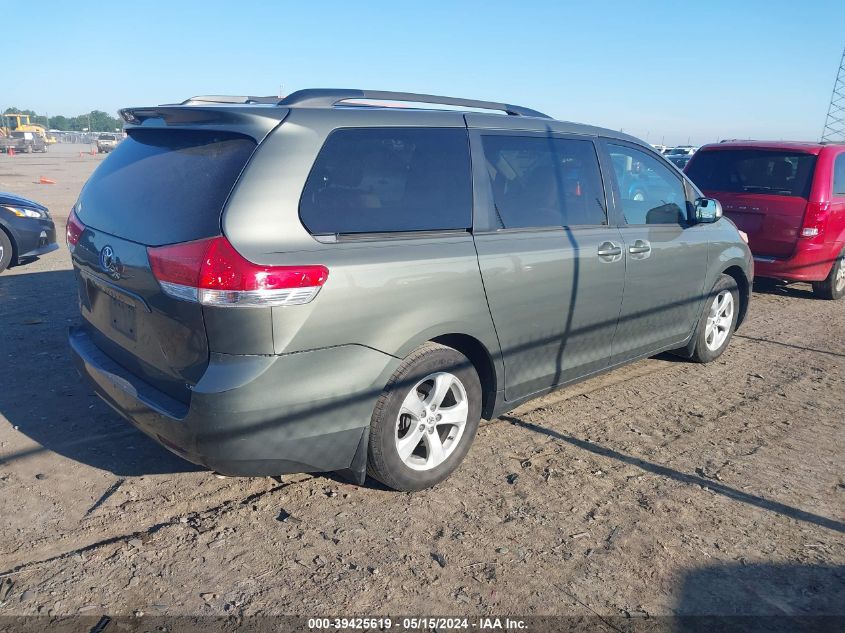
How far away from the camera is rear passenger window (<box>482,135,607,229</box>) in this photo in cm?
395

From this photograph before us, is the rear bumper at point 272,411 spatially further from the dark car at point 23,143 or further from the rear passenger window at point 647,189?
the dark car at point 23,143

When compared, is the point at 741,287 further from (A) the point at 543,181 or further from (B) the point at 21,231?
(B) the point at 21,231

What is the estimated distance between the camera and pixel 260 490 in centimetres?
366

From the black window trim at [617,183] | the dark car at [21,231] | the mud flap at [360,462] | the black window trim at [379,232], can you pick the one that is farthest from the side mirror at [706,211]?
the dark car at [21,231]

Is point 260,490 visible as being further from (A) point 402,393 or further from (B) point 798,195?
(B) point 798,195

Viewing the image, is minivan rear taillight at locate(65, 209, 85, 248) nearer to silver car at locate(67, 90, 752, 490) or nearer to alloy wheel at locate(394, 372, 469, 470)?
silver car at locate(67, 90, 752, 490)

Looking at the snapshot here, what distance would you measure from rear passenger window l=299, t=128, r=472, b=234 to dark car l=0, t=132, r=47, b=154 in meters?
55.3

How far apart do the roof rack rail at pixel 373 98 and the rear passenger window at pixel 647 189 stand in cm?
69

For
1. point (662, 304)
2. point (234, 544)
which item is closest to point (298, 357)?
point (234, 544)

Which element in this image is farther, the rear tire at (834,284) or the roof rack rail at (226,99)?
the rear tire at (834,284)

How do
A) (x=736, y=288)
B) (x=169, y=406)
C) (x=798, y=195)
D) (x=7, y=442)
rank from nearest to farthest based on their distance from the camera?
(x=169, y=406), (x=7, y=442), (x=736, y=288), (x=798, y=195)

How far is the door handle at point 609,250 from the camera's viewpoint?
4.43 m

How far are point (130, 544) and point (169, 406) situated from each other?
0.65m

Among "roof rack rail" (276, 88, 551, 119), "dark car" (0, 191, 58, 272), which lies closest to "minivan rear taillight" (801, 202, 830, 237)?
"roof rack rail" (276, 88, 551, 119)
